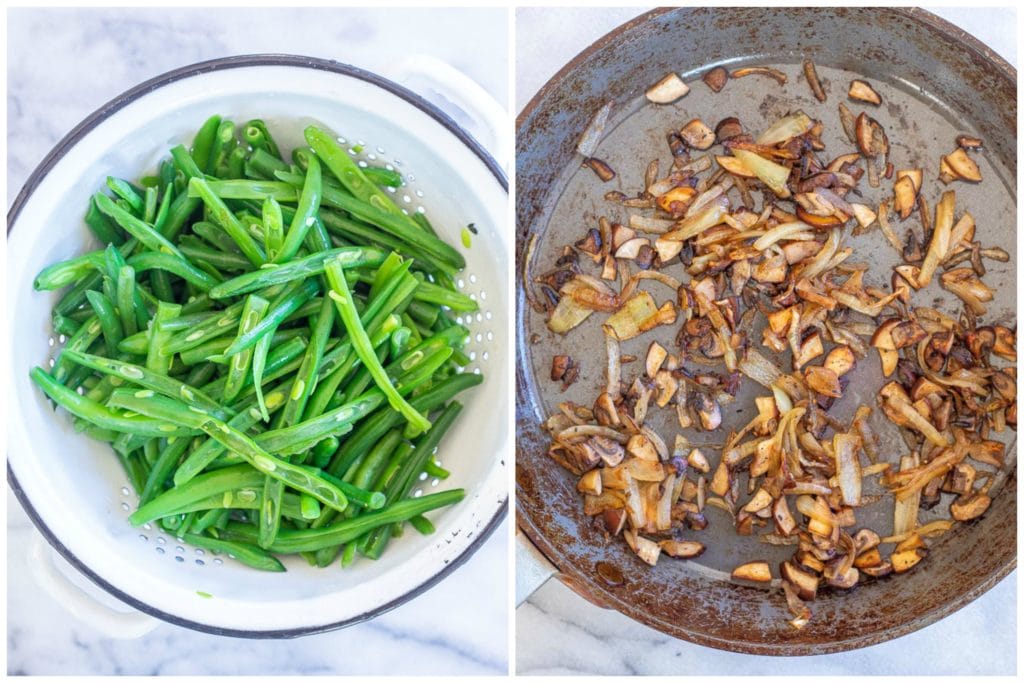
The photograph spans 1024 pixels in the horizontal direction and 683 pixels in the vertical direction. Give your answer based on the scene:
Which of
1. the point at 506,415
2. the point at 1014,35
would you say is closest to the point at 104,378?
the point at 506,415

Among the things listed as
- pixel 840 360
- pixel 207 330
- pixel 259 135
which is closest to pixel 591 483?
pixel 840 360

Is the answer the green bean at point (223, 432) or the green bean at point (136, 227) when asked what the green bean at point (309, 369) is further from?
the green bean at point (136, 227)

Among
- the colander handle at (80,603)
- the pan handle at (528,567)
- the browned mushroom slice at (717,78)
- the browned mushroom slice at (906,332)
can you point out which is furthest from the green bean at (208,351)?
the browned mushroom slice at (906,332)

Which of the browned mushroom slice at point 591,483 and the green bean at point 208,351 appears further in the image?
the browned mushroom slice at point 591,483

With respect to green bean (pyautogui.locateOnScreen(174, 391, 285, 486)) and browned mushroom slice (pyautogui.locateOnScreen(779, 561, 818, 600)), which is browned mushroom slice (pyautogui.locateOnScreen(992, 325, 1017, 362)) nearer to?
browned mushroom slice (pyautogui.locateOnScreen(779, 561, 818, 600))

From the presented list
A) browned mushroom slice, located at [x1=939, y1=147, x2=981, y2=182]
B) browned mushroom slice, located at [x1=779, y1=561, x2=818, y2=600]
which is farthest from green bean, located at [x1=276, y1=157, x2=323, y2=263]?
browned mushroom slice, located at [x1=939, y1=147, x2=981, y2=182]

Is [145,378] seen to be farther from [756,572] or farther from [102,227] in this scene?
[756,572]

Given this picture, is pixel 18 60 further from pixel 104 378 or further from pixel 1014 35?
pixel 1014 35
